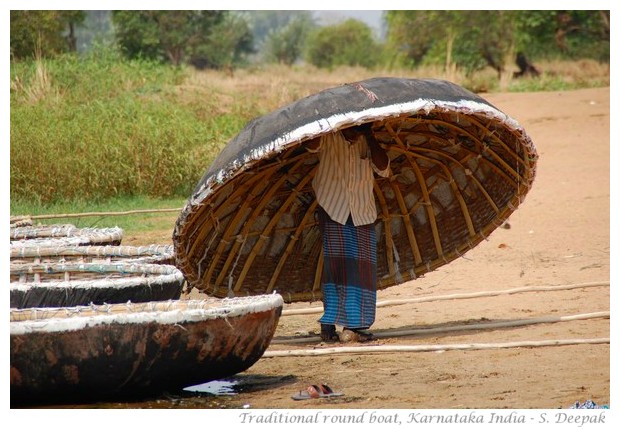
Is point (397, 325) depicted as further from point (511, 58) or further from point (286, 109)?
point (511, 58)

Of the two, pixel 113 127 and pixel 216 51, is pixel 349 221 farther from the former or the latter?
pixel 216 51

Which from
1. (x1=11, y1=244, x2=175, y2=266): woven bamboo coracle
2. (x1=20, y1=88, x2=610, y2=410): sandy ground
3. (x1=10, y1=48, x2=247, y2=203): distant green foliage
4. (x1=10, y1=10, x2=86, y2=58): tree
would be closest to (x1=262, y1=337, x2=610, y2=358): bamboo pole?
(x1=20, y1=88, x2=610, y2=410): sandy ground

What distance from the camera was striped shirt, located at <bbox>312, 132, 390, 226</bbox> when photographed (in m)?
6.68

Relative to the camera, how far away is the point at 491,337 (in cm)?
675

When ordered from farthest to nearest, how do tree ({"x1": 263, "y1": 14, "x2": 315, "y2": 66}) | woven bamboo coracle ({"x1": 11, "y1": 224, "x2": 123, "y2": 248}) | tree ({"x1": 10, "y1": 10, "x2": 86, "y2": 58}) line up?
1. tree ({"x1": 263, "y1": 14, "x2": 315, "y2": 66})
2. tree ({"x1": 10, "y1": 10, "x2": 86, "y2": 58})
3. woven bamboo coracle ({"x1": 11, "y1": 224, "x2": 123, "y2": 248})

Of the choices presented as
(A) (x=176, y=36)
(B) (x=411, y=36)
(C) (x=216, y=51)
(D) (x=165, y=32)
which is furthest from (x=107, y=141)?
(C) (x=216, y=51)

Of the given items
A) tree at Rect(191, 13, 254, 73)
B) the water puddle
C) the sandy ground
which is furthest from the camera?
tree at Rect(191, 13, 254, 73)

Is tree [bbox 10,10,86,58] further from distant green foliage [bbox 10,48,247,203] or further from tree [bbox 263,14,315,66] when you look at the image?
tree [bbox 263,14,315,66]

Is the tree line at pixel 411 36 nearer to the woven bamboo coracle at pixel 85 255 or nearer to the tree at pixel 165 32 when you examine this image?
the tree at pixel 165 32

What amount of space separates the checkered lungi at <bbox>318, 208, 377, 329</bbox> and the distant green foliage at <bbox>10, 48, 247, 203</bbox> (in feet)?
21.4

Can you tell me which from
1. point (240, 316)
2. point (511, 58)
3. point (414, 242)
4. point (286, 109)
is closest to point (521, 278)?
point (414, 242)

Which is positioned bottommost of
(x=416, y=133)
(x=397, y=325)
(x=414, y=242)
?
(x=397, y=325)

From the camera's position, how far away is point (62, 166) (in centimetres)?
1277
